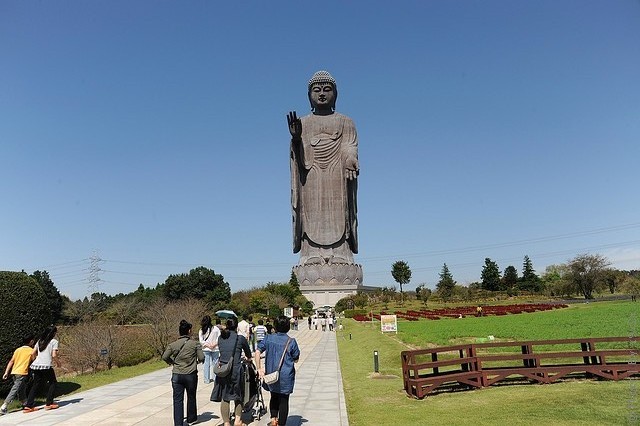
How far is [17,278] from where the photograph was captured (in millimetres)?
11492

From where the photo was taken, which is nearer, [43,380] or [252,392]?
[252,392]

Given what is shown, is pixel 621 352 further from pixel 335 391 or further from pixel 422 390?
pixel 335 391

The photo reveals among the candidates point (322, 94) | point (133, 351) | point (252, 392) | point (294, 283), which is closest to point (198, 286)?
point (294, 283)

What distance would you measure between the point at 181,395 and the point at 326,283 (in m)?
49.7

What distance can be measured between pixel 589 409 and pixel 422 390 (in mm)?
2839

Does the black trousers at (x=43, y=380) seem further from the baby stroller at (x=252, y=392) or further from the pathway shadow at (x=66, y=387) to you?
the baby stroller at (x=252, y=392)

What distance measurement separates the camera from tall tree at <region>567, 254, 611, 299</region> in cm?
6162

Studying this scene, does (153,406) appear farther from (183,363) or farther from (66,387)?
(66,387)

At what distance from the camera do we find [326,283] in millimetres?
57156

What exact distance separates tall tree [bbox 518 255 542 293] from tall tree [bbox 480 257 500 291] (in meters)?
3.25

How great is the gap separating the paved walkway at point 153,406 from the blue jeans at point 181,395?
12.3 inches

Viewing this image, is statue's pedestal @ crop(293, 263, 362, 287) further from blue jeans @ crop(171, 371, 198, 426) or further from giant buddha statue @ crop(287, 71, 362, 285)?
blue jeans @ crop(171, 371, 198, 426)

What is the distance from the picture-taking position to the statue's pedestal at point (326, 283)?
56781 millimetres

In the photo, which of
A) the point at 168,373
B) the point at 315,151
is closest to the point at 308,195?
the point at 315,151
